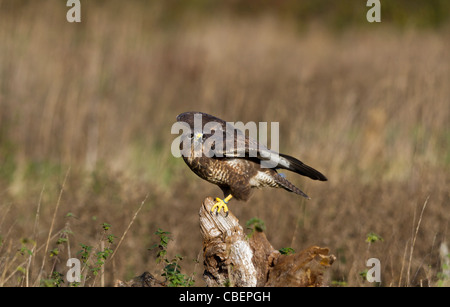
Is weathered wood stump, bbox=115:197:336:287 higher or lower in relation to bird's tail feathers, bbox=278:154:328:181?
lower

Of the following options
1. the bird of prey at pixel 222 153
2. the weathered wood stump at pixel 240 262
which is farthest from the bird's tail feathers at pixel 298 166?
the weathered wood stump at pixel 240 262

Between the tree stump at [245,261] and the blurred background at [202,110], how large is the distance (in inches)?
17.8

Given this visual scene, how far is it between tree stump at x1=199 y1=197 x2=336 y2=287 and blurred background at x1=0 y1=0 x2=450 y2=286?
0.45m

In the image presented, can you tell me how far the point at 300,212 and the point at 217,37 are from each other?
541cm

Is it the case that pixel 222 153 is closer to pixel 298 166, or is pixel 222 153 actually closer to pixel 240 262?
pixel 298 166

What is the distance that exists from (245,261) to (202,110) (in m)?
5.79

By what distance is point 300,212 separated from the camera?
654 cm

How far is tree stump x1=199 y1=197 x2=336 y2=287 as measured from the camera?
344 cm

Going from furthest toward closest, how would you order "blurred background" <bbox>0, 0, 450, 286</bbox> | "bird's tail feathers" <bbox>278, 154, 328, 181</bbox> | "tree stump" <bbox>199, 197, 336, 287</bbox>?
"blurred background" <bbox>0, 0, 450, 286</bbox>
"bird's tail feathers" <bbox>278, 154, 328, 181</bbox>
"tree stump" <bbox>199, 197, 336, 287</bbox>

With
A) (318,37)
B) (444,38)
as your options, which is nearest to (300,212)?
(444,38)

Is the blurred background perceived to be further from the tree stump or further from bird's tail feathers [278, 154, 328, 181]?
bird's tail feathers [278, 154, 328, 181]

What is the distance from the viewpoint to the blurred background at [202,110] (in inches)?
241

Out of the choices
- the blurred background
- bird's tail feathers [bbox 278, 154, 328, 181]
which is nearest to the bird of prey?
bird's tail feathers [bbox 278, 154, 328, 181]

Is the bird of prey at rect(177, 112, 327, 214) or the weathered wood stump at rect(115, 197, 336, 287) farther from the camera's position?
the bird of prey at rect(177, 112, 327, 214)
